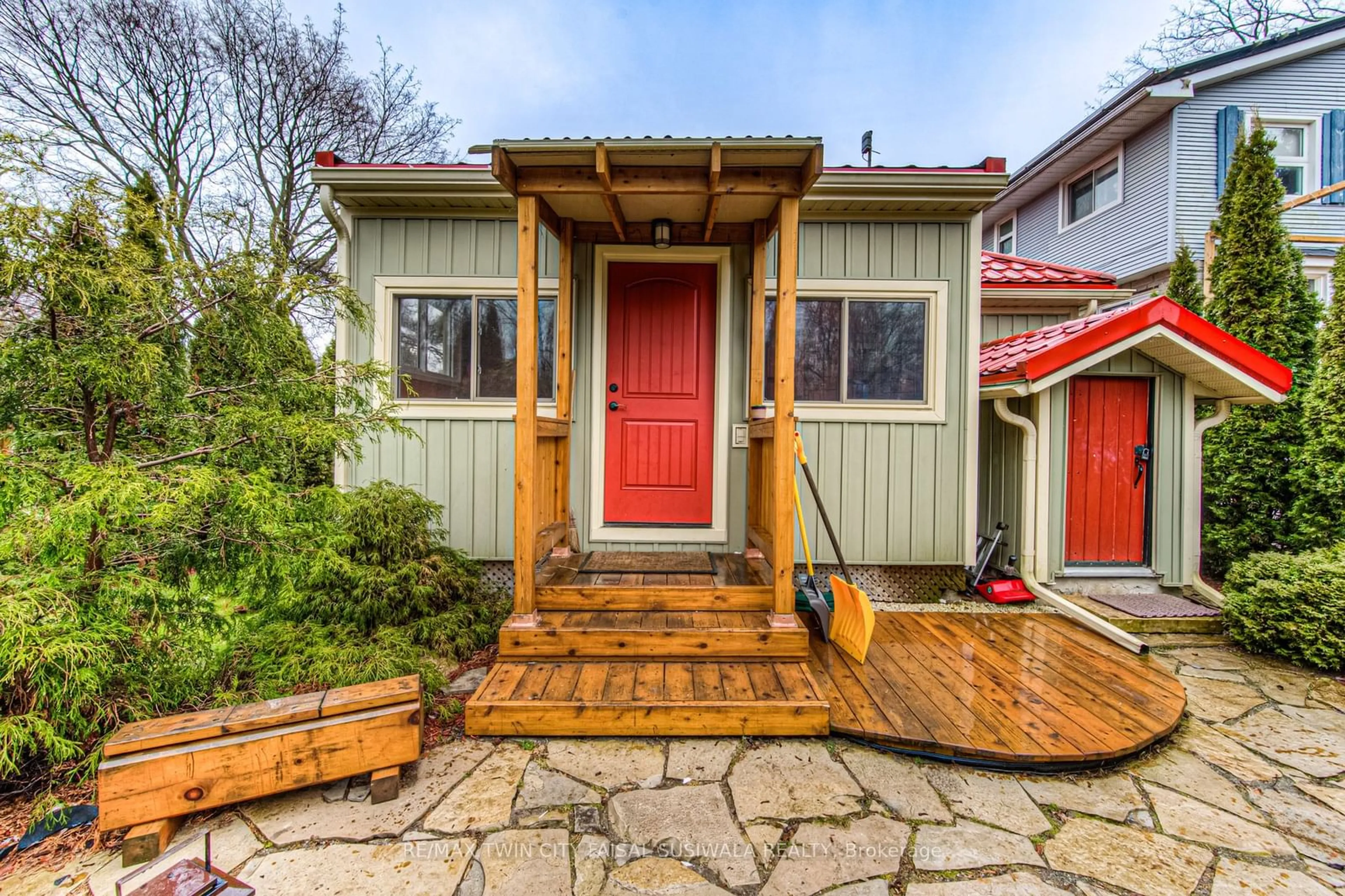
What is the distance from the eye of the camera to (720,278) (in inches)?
148

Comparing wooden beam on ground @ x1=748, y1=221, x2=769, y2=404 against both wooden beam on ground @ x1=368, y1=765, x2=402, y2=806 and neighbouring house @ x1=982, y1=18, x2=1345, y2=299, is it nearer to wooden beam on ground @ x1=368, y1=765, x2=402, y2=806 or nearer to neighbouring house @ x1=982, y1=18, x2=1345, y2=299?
wooden beam on ground @ x1=368, y1=765, x2=402, y2=806

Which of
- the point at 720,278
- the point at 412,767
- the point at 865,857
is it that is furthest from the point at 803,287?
the point at 412,767

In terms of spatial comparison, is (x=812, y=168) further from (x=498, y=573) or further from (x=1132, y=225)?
(x=1132, y=225)

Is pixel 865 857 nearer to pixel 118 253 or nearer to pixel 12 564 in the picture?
pixel 12 564

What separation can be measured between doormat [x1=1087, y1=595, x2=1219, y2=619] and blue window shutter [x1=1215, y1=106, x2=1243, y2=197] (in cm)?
739

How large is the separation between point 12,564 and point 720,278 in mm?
3529

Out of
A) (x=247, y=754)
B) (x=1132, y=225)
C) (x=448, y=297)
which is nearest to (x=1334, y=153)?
(x=1132, y=225)

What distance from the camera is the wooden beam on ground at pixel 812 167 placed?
8.08 ft

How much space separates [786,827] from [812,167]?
105 inches

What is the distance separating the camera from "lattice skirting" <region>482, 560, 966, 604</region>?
3.90m

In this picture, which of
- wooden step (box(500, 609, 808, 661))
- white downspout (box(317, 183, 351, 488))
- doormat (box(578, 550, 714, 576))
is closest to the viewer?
wooden step (box(500, 609, 808, 661))

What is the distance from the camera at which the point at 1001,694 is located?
2457 millimetres

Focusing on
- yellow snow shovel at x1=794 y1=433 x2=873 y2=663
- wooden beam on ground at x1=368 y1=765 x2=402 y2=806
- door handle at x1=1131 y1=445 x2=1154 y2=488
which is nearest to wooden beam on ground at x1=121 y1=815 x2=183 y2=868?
wooden beam on ground at x1=368 y1=765 x2=402 y2=806

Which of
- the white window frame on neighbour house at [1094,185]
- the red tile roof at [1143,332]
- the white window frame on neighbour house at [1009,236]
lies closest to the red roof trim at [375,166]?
the red tile roof at [1143,332]
